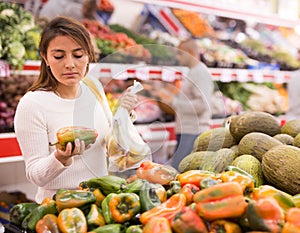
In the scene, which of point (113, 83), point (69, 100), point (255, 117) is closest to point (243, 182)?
point (113, 83)

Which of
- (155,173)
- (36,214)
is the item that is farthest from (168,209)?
(36,214)

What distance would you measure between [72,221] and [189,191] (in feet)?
1.04

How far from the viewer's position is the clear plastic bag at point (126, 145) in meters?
1.50

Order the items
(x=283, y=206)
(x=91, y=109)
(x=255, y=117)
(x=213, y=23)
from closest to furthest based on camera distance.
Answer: (x=283, y=206), (x=91, y=109), (x=255, y=117), (x=213, y=23)

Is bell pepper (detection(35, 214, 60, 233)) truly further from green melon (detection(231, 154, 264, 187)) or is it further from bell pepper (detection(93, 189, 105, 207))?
green melon (detection(231, 154, 264, 187))

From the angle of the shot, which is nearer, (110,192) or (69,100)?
(110,192)

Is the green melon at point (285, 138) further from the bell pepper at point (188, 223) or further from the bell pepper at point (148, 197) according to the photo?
the bell pepper at point (188, 223)

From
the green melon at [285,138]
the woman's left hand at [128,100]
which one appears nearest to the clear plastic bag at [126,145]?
the woman's left hand at [128,100]

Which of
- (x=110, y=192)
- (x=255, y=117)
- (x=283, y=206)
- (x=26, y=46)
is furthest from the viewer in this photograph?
(x=26, y=46)

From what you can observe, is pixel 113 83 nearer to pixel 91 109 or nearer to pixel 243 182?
pixel 91 109

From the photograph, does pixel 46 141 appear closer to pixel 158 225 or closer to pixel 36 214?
pixel 36 214

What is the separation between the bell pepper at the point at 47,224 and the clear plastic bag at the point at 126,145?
1.12 feet

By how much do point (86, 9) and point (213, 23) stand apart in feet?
5.76

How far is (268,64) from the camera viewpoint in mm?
5562
